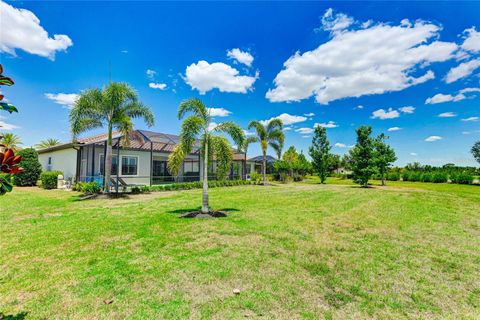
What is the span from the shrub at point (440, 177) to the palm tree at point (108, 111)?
3909cm

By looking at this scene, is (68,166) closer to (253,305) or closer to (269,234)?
(269,234)

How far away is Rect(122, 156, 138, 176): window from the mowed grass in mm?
11083

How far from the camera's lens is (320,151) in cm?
2802

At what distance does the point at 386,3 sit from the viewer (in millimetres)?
12352

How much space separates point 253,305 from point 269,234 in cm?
328

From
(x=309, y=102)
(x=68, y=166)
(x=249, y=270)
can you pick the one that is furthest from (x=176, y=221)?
(x=309, y=102)

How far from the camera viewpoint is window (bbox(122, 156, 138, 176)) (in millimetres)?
18411

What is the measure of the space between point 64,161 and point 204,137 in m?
17.8

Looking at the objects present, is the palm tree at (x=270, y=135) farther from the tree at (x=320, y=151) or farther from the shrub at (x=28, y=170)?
the shrub at (x=28, y=170)

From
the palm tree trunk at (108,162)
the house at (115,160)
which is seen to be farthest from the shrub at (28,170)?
the palm tree trunk at (108,162)

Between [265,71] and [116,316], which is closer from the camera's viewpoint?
[116,316]

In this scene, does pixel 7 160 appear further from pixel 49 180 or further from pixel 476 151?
pixel 476 151

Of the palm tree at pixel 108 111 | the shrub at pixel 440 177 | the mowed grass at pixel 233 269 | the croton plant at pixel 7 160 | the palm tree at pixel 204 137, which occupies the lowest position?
the mowed grass at pixel 233 269

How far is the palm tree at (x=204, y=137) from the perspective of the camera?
8.55m
